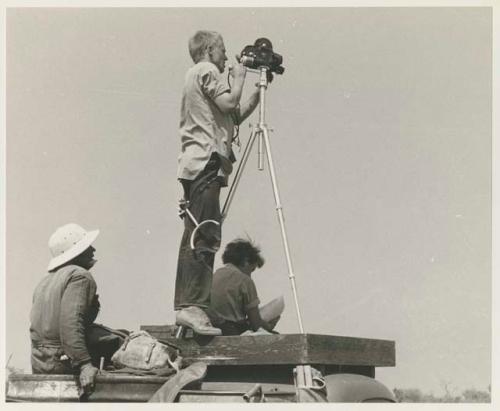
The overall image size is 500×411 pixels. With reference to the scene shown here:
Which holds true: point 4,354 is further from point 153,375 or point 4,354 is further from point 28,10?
point 28,10

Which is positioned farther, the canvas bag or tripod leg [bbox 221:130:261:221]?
tripod leg [bbox 221:130:261:221]

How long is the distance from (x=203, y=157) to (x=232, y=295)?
1437 mm

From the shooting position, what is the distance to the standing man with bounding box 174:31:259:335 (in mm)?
6434

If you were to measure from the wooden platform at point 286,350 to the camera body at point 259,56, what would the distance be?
2173 millimetres

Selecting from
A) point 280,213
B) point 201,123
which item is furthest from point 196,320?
point 201,123

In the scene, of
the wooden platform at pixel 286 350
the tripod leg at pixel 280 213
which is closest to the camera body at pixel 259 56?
the tripod leg at pixel 280 213

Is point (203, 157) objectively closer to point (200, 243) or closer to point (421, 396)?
point (200, 243)

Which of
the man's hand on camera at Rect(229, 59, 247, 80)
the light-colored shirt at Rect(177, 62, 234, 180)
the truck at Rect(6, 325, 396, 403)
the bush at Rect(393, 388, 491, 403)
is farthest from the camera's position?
the bush at Rect(393, 388, 491, 403)

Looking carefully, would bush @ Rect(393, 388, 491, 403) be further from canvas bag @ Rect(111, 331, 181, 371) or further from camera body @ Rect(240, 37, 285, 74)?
camera body @ Rect(240, 37, 285, 74)

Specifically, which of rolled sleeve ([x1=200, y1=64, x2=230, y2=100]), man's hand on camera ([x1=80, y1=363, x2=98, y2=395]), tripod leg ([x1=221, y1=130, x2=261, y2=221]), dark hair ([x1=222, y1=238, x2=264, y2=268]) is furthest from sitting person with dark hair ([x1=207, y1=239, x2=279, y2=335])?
rolled sleeve ([x1=200, y1=64, x2=230, y2=100])

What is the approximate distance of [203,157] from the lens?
6.61 meters

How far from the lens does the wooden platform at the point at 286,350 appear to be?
5.84m

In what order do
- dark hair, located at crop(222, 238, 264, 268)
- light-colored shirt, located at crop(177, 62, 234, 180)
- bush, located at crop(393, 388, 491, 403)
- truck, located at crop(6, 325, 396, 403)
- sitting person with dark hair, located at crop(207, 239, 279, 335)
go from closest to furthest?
truck, located at crop(6, 325, 396, 403) < light-colored shirt, located at crop(177, 62, 234, 180) < sitting person with dark hair, located at crop(207, 239, 279, 335) < dark hair, located at crop(222, 238, 264, 268) < bush, located at crop(393, 388, 491, 403)

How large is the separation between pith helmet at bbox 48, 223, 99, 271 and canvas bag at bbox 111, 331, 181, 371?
2.92 ft
